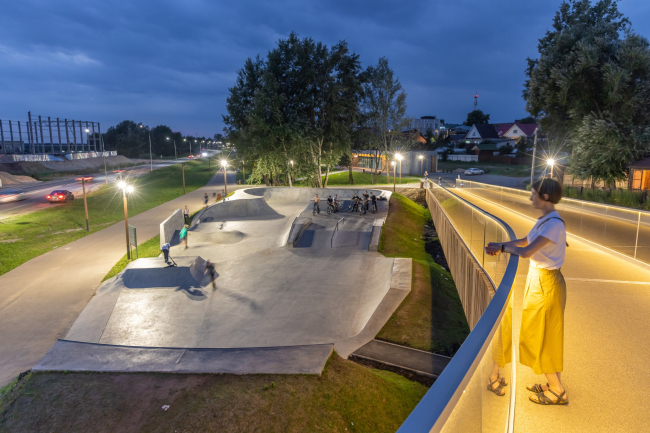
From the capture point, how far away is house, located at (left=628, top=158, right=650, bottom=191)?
83.3 ft

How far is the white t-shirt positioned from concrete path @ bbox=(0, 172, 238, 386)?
11631 mm

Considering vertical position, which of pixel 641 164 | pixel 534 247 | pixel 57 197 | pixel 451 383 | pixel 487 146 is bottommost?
pixel 57 197

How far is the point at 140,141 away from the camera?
131 meters

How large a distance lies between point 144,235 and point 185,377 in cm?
2075

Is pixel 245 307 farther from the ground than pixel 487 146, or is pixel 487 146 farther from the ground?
pixel 487 146

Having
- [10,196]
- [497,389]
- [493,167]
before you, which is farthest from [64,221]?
[493,167]

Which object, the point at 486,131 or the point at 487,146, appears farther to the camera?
the point at 486,131

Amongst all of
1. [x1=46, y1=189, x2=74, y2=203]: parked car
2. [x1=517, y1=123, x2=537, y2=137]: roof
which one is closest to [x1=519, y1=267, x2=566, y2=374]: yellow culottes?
[x1=46, y1=189, x2=74, y2=203]: parked car

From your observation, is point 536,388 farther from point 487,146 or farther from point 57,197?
point 487,146

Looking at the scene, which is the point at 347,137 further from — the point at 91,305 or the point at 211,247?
the point at 91,305

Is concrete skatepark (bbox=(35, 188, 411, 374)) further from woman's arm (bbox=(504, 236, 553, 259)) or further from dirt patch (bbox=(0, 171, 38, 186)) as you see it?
dirt patch (bbox=(0, 171, 38, 186))

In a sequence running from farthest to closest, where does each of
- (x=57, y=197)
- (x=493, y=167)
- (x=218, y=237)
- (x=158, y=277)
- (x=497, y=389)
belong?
(x=493, y=167)
(x=57, y=197)
(x=218, y=237)
(x=158, y=277)
(x=497, y=389)

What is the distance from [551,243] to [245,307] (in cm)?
1186

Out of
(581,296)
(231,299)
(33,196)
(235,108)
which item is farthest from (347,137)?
(581,296)
